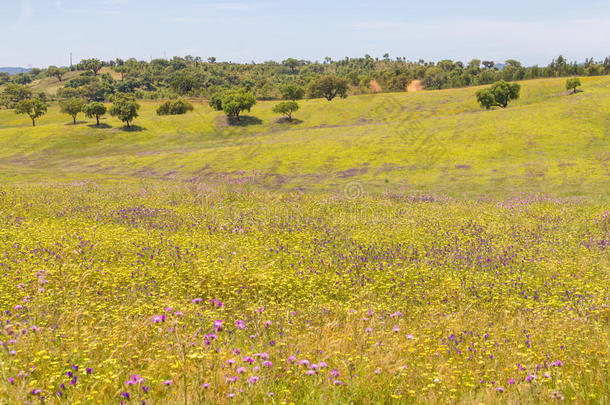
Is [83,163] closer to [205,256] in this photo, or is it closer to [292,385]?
[205,256]

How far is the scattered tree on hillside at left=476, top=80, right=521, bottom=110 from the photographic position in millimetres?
91000

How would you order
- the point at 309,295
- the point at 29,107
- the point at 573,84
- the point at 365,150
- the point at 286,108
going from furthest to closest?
the point at 29,107
the point at 573,84
the point at 286,108
the point at 365,150
the point at 309,295

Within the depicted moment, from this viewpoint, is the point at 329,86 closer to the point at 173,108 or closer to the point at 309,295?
the point at 173,108

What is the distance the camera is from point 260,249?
1373cm

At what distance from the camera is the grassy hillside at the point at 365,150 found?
42.9 meters

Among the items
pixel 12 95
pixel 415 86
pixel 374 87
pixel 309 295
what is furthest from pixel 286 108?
pixel 12 95

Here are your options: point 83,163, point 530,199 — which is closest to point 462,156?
point 530,199

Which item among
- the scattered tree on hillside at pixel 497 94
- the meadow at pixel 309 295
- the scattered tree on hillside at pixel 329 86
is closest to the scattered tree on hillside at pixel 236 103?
the scattered tree on hillside at pixel 329 86

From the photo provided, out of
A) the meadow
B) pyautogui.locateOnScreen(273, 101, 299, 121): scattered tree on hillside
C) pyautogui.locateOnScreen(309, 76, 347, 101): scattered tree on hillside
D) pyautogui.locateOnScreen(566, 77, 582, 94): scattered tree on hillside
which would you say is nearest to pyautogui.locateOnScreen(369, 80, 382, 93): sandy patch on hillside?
pyautogui.locateOnScreen(309, 76, 347, 101): scattered tree on hillside

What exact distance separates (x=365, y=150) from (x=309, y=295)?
170 feet

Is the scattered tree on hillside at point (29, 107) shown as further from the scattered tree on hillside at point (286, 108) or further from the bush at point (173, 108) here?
the scattered tree on hillside at point (286, 108)

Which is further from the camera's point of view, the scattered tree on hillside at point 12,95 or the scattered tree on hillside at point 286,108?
the scattered tree on hillside at point 12,95

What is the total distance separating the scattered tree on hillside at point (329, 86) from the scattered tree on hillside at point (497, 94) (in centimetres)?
5284

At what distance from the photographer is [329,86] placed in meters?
134
